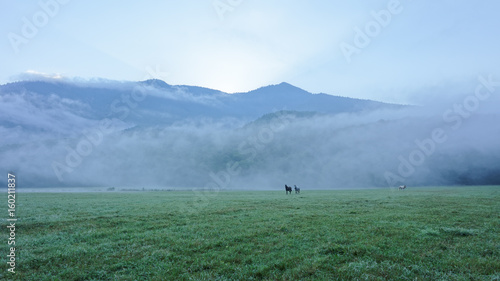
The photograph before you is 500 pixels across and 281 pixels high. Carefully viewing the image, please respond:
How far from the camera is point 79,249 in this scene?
16.3 m

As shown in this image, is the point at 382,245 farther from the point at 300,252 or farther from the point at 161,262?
the point at 161,262

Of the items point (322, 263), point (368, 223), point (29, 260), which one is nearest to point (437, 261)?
point (322, 263)

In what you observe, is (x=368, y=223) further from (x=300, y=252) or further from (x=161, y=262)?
(x=161, y=262)

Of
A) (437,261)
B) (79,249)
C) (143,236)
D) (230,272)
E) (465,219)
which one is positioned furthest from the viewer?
(465,219)

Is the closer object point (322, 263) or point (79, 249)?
point (322, 263)

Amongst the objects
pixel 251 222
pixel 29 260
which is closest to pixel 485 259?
pixel 251 222

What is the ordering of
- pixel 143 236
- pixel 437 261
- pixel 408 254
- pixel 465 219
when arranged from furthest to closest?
pixel 465 219
pixel 143 236
pixel 408 254
pixel 437 261

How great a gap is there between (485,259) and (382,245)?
4639 mm

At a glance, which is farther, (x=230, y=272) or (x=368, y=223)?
(x=368, y=223)

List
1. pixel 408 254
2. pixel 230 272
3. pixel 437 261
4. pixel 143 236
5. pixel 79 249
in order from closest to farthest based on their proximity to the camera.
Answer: pixel 230 272 → pixel 437 261 → pixel 408 254 → pixel 79 249 → pixel 143 236

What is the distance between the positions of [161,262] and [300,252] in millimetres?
7323

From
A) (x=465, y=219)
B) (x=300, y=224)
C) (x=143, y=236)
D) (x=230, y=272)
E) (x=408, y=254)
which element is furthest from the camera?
(x=465, y=219)

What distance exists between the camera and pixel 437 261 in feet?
45.6

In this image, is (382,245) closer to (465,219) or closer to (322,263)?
Answer: (322,263)
